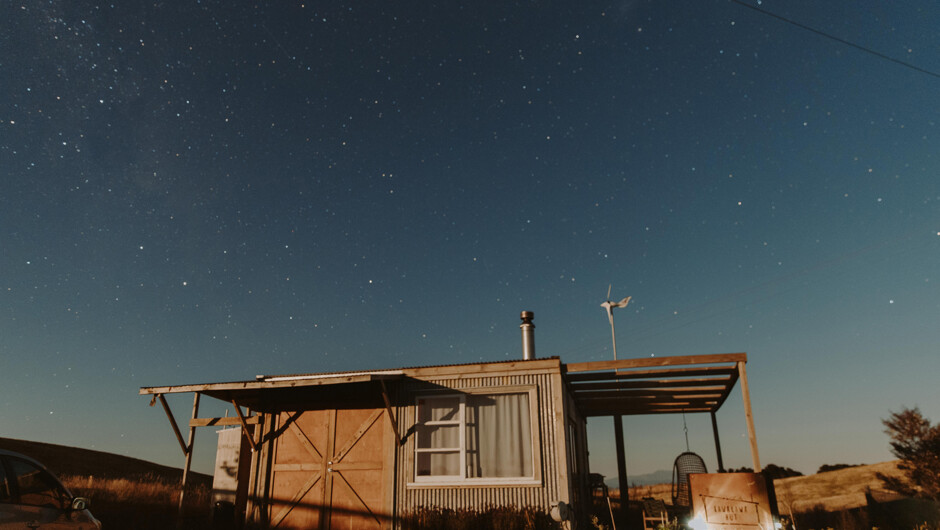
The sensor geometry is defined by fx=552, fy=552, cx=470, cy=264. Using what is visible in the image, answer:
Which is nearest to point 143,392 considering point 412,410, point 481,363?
point 412,410

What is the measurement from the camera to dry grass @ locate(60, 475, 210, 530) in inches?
595

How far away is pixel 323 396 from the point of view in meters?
13.1

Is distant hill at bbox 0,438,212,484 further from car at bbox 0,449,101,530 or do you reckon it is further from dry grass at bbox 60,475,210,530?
car at bbox 0,449,101,530

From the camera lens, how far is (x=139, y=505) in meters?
18.0

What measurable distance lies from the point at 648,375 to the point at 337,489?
7.27 m

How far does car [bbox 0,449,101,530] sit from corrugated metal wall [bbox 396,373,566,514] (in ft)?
19.8

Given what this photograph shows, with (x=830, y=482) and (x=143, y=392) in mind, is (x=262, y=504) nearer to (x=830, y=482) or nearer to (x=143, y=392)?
(x=143, y=392)

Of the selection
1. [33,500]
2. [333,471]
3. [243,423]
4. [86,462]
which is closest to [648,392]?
[333,471]

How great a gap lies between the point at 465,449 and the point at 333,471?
3213 mm

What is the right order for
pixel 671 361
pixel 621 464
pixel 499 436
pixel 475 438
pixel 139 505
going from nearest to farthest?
pixel 671 361 < pixel 499 436 < pixel 475 438 < pixel 621 464 < pixel 139 505

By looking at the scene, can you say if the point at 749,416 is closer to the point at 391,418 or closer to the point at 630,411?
the point at 391,418

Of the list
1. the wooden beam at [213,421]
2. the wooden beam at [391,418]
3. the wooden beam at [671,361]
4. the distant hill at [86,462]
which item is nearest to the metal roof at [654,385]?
the wooden beam at [671,361]

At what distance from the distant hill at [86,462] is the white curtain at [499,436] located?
28.1 meters

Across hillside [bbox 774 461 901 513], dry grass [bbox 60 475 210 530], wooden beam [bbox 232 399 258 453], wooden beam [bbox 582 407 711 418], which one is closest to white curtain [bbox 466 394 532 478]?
wooden beam [bbox 232 399 258 453]
